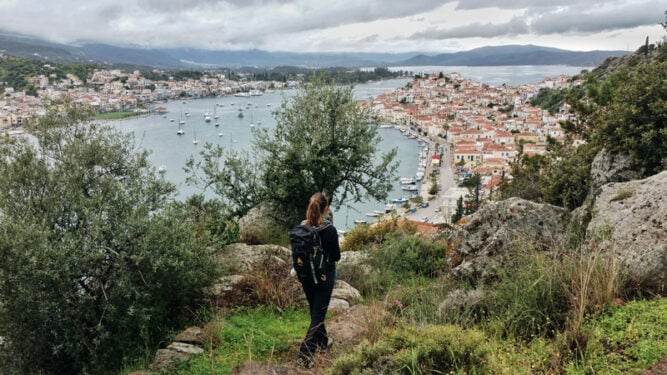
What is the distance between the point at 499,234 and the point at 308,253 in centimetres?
226

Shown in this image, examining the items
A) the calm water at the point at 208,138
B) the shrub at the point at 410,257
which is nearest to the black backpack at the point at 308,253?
the shrub at the point at 410,257

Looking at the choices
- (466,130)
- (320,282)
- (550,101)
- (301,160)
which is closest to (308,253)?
(320,282)

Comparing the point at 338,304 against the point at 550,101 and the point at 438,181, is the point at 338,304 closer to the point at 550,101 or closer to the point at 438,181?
the point at 438,181

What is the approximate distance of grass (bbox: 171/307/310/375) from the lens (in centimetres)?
397

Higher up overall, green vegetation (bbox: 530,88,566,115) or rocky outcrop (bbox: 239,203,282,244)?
green vegetation (bbox: 530,88,566,115)

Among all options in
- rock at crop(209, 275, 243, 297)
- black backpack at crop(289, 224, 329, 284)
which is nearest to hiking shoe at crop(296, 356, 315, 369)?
black backpack at crop(289, 224, 329, 284)

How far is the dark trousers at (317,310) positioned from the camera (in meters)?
3.73

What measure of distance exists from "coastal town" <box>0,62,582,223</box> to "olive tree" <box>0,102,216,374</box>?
2297 mm

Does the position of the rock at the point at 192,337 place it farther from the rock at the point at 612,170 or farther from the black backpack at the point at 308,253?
the rock at the point at 612,170

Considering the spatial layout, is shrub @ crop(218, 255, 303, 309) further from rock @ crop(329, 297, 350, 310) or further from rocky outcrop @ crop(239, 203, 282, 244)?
rocky outcrop @ crop(239, 203, 282, 244)

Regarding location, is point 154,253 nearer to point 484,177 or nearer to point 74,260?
point 74,260

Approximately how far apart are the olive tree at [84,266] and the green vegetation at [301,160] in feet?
11.2

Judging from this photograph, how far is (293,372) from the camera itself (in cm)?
307

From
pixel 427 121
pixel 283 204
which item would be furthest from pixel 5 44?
pixel 283 204
